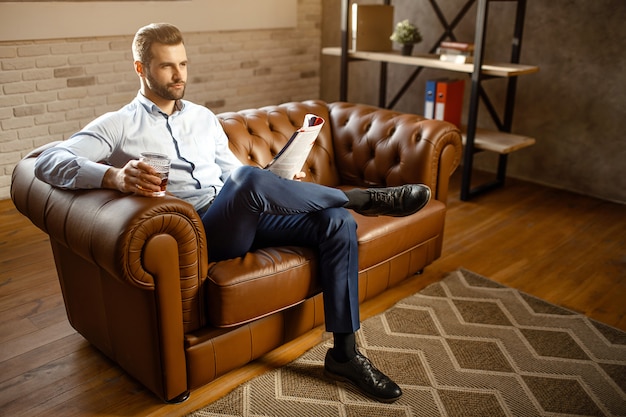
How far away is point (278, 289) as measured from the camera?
6.43 feet

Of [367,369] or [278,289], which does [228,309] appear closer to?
[278,289]

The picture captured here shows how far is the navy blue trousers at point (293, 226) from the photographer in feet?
6.28

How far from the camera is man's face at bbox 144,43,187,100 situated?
2.01 m

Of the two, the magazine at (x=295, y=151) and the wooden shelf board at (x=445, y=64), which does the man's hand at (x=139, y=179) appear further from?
the wooden shelf board at (x=445, y=64)

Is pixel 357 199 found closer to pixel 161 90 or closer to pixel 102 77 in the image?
pixel 161 90

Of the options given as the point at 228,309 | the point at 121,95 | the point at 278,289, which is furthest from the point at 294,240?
the point at 121,95

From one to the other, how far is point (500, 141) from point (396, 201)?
5.54 ft

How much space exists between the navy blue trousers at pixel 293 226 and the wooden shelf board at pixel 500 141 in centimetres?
179

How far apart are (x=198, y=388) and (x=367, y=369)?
56 centimetres

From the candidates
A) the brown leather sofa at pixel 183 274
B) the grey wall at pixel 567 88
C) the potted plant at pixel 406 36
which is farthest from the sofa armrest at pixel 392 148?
the grey wall at pixel 567 88

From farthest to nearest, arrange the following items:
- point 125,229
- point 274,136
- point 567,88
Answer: point 567,88, point 274,136, point 125,229

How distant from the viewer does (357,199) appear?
86.8 inches

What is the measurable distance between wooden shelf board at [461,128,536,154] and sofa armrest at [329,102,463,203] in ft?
3.17

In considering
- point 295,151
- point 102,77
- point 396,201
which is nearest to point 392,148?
point 396,201
